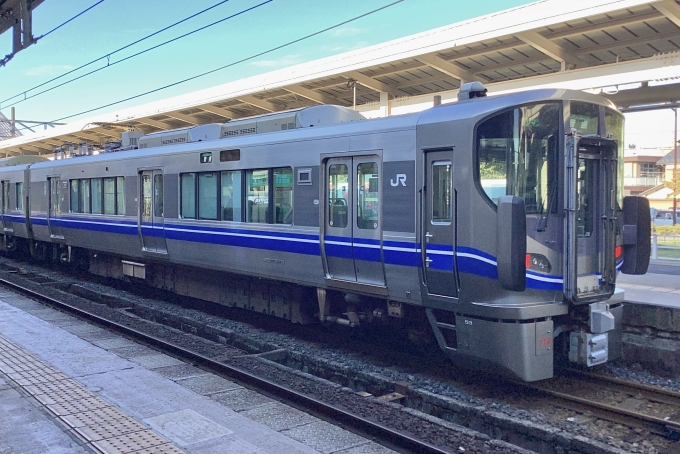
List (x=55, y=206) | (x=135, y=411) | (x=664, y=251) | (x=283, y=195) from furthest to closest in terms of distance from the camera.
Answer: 1. (x=55, y=206)
2. (x=664, y=251)
3. (x=283, y=195)
4. (x=135, y=411)

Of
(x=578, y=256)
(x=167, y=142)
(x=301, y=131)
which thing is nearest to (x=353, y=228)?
(x=301, y=131)

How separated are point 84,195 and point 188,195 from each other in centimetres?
529

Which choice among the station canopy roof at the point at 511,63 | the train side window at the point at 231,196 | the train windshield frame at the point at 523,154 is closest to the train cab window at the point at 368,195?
the train windshield frame at the point at 523,154

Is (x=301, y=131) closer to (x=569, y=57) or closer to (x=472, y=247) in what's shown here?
(x=472, y=247)

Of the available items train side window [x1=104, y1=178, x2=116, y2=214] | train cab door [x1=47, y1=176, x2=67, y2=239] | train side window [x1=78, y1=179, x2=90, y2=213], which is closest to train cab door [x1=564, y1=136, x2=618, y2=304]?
train side window [x1=104, y1=178, x2=116, y2=214]

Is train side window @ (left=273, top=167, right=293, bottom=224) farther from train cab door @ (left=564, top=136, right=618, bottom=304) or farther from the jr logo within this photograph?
train cab door @ (left=564, top=136, right=618, bottom=304)

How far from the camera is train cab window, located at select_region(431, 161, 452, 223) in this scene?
7.00m

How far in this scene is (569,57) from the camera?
11812mm

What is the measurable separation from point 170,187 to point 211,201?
4.80 feet

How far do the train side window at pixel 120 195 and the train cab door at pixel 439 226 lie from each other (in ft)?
27.9

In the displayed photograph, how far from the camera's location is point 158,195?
40.8 feet

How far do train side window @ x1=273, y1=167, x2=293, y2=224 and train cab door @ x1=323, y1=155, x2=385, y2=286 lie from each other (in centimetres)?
77

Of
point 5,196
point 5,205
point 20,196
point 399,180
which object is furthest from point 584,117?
point 5,205

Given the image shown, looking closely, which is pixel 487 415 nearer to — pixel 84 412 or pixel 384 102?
pixel 84 412
